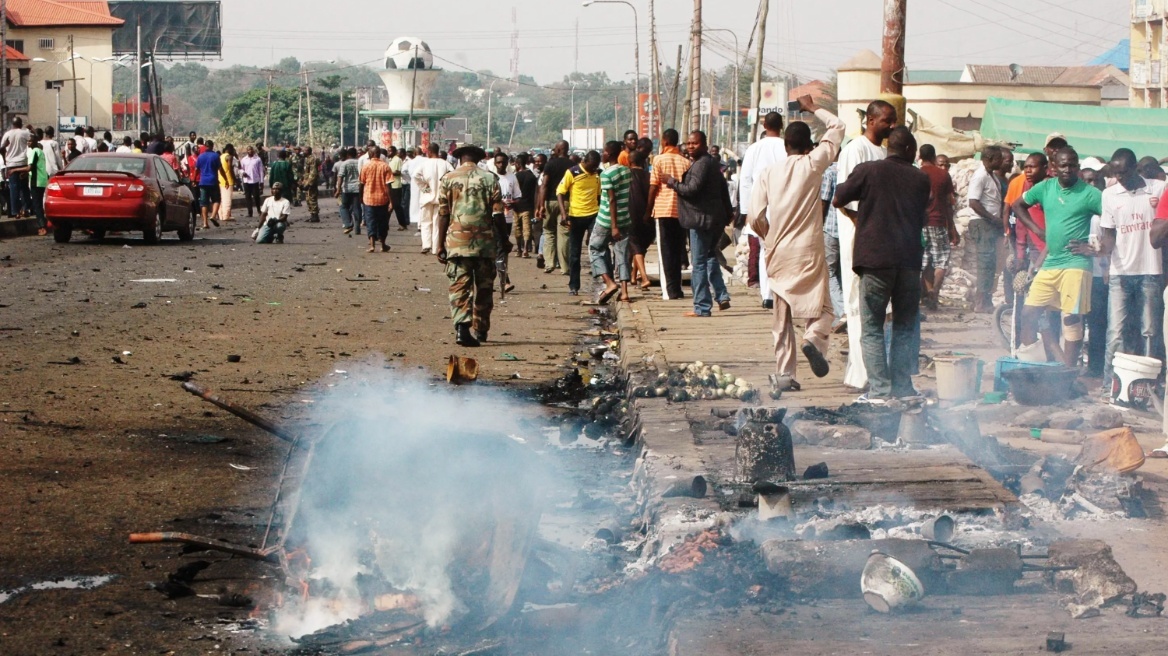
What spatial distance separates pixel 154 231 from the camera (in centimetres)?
2328

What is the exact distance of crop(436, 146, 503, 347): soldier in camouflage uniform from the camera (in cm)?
1217

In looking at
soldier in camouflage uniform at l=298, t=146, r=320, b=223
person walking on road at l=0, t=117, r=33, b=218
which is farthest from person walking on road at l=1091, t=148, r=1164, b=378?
soldier in camouflage uniform at l=298, t=146, r=320, b=223

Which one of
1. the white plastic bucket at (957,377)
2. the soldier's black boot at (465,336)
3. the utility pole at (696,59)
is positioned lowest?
the soldier's black boot at (465,336)

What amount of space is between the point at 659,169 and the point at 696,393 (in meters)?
6.03

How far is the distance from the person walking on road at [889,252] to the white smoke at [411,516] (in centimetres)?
359

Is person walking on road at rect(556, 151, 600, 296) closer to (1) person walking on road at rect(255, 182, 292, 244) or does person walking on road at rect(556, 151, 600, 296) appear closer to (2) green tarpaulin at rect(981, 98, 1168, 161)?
(1) person walking on road at rect(255, 182, 292, 244)

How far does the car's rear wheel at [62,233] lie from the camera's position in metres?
22.8

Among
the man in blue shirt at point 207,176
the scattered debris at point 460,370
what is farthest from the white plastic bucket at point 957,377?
the man in blue shirt at point 207,176

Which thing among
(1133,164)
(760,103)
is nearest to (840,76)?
(760,103)

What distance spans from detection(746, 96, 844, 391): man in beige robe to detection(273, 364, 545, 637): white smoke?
13.9ft

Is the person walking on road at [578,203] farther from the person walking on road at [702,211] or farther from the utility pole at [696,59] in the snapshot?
the utility pole at [696,59]

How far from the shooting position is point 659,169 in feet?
48.8

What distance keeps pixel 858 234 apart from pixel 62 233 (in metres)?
17.7

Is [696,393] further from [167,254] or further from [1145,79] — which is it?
[1145,79]
